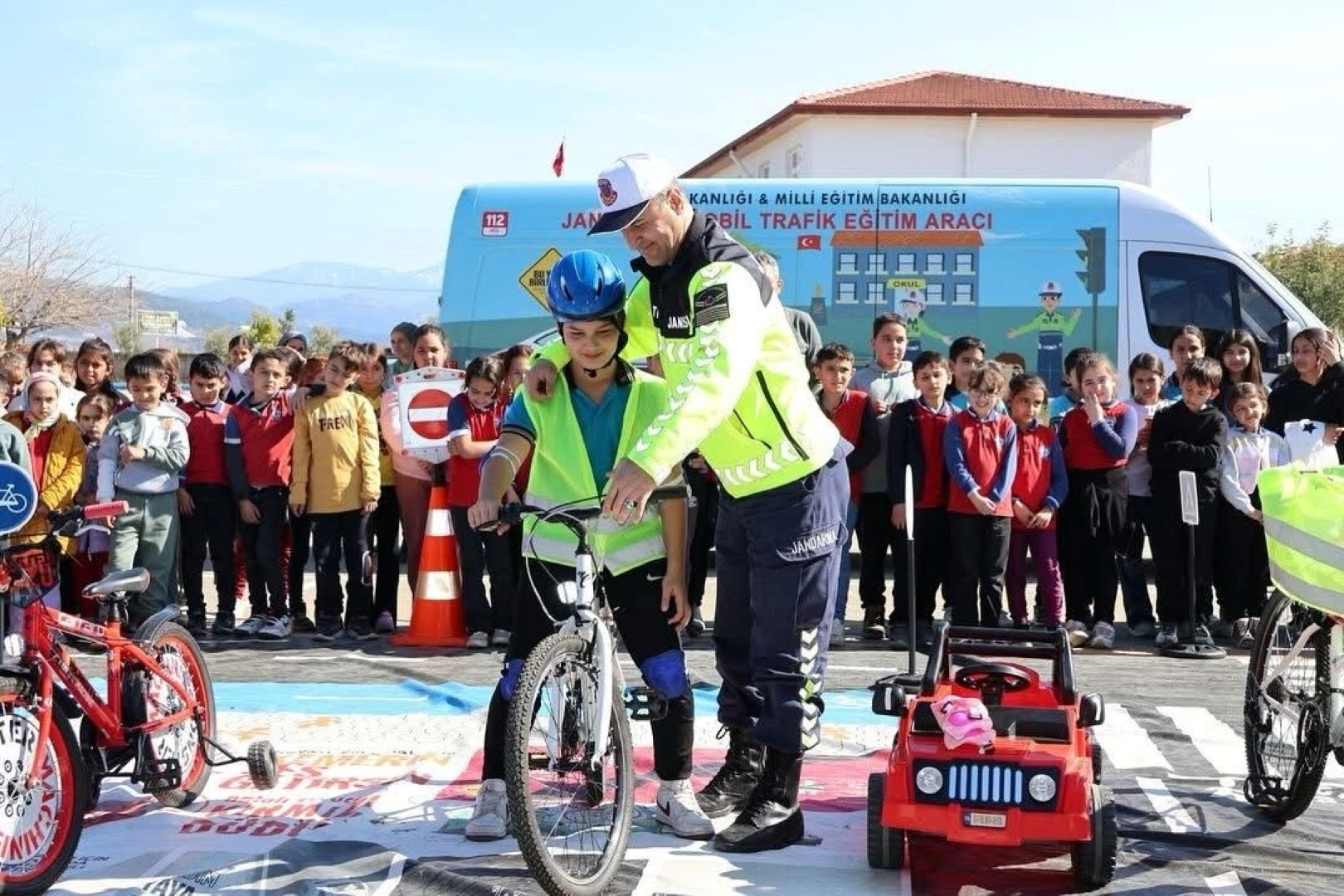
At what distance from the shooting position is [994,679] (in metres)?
4.79

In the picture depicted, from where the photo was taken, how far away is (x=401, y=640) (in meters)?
8.55

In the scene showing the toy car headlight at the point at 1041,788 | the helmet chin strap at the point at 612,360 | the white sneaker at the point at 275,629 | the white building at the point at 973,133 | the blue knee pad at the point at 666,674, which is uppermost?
the white building at the point at 973,133

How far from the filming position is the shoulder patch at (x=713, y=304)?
434cm

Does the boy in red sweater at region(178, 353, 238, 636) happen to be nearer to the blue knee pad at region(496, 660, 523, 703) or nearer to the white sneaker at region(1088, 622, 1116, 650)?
the blue knee pad at region(496, 660, 523, 703)

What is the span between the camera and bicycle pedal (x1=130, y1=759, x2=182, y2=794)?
469 cm

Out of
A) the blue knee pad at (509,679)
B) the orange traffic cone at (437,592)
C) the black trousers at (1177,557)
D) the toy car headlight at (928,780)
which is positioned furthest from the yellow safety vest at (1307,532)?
the orange traffic cone at (437,592)

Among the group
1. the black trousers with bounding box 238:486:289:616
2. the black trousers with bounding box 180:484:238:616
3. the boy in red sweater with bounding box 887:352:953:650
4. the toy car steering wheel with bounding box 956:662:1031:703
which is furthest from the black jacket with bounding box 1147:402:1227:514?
the black trousers with bounding box 180:484:238:616

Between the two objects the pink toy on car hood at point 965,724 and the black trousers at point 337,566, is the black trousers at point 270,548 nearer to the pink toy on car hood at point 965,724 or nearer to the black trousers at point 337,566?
the black trousers at point 337,566

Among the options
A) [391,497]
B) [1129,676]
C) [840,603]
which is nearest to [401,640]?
[391,497]

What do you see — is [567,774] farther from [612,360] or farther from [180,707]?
[180,707]

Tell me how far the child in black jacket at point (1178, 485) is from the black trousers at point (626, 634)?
464cm

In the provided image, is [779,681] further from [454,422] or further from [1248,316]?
[1248,316]

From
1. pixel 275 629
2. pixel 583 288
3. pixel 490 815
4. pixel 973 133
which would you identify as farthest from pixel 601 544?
pixel 973 133

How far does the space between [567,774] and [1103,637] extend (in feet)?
17.3
